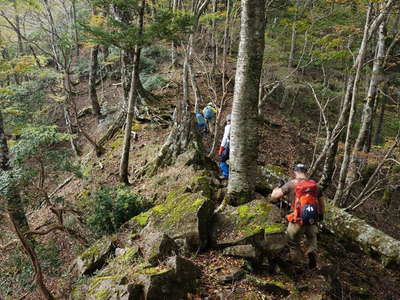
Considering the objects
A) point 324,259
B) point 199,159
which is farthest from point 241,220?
point 199,159

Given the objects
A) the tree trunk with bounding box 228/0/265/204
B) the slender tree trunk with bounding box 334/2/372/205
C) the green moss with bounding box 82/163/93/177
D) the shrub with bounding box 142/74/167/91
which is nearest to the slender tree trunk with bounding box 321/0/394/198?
the slender tree trunk with bounding box 334/2/372/205

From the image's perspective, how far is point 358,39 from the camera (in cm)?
1431

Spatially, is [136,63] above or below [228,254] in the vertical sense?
above

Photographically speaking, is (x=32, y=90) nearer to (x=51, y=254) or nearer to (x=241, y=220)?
(x=51, y=254)

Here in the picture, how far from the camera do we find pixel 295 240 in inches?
196

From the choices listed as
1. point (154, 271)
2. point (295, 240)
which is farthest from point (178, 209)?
point (295, 240)

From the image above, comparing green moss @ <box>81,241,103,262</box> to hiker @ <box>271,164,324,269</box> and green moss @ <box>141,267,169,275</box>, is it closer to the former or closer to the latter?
green moss @ <box>141,267,169,275</box>

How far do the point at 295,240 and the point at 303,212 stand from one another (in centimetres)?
64

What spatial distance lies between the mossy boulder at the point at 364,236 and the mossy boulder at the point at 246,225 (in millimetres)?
2154

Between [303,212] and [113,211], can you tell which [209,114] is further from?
[303,212]

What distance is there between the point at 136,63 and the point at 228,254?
609 cm

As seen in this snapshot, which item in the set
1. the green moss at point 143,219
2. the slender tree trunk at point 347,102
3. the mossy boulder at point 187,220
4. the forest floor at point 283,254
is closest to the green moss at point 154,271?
the forest floor at point 283,254

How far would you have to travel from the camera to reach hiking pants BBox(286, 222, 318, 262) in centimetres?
485

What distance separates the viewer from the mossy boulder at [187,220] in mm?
4812
